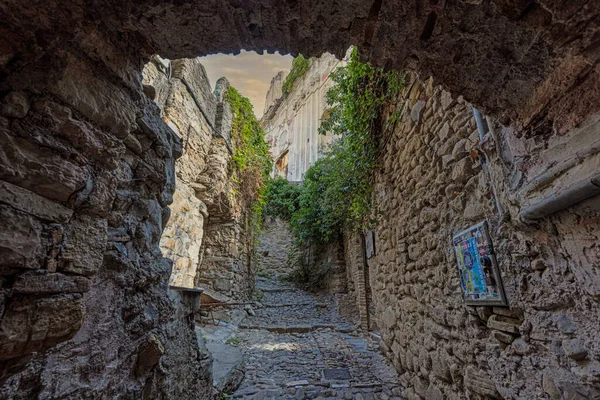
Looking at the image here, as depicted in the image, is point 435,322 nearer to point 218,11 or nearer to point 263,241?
point 218,11

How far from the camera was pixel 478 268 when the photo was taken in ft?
5.36

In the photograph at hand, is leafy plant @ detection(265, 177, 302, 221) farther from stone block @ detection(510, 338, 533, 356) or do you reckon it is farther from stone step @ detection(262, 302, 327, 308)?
stone block @ detection(510, 338, 533, 356)

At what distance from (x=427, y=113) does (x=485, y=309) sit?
150cm

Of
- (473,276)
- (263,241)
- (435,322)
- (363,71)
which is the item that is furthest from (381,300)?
(263,241)

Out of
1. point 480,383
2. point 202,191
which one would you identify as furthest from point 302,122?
point 480,383

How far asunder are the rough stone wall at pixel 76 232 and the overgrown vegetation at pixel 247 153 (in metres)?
5.03

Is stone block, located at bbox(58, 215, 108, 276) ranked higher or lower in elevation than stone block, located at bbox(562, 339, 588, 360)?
higher

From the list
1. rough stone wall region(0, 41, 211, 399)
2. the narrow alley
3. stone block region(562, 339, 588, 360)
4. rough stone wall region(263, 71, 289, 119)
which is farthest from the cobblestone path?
rough stone wall region(263, 71, 289, 119)

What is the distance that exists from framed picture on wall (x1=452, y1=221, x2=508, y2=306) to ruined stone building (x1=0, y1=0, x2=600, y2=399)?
0.10 ft

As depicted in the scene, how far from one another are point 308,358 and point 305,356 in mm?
92

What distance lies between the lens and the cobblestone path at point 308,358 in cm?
289

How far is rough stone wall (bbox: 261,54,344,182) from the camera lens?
1738 cm

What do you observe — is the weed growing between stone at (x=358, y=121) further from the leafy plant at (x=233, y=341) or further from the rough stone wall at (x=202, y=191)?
the leafy plant at (x=233, y=341)

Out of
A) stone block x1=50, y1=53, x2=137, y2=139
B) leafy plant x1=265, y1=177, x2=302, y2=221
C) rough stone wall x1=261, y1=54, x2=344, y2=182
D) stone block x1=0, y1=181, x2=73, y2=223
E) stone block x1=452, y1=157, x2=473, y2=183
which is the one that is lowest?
stone block x1=0, y1=181, x2=73, y2=223
